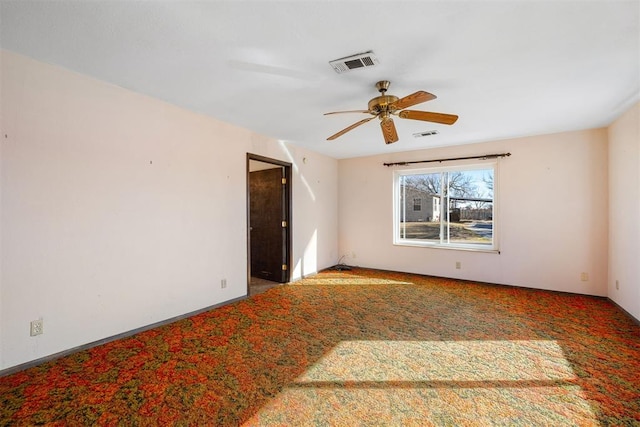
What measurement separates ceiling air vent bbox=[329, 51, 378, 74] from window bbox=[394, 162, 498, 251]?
11.7 feet

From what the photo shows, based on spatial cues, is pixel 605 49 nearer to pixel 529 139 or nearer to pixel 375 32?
pixel 375 32

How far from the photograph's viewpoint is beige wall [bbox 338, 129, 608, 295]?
4.09 meters

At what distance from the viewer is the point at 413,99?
229cm

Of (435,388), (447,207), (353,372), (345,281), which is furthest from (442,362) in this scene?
(447,207)

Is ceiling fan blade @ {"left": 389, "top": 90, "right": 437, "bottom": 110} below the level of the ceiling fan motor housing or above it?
below

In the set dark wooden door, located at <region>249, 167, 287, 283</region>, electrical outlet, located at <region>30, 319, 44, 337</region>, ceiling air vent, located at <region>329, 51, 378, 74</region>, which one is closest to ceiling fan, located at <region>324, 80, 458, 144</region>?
ceiling air vent, located at <region>329, 51, 378, 74</region>

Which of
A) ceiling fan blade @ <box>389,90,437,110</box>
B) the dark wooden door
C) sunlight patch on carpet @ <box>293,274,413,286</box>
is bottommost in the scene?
sunlight patch on carpet @ <box>293,274,413,286</box>

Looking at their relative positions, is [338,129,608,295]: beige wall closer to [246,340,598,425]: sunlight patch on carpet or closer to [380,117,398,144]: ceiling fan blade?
[246,340,598,425]: sunlight patch on carpet

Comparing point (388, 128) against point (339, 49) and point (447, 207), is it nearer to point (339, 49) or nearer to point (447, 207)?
point (339, 49)

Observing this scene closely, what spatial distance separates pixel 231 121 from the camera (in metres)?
3.77

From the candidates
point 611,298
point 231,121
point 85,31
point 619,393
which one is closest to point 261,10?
point 85,31

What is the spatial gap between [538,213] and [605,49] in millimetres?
2957

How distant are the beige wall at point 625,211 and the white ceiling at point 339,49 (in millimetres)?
402

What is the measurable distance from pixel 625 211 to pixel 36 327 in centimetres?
616
